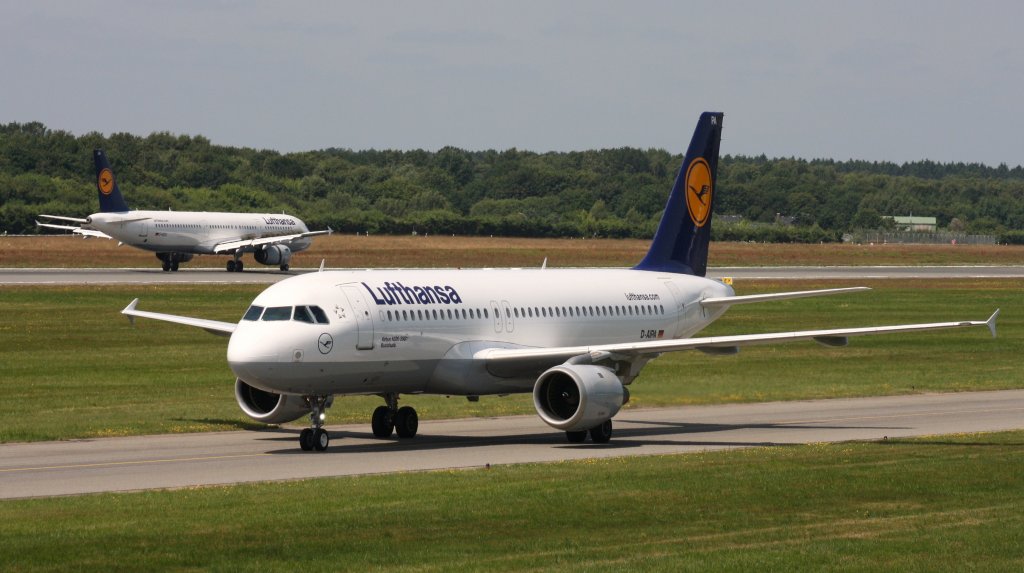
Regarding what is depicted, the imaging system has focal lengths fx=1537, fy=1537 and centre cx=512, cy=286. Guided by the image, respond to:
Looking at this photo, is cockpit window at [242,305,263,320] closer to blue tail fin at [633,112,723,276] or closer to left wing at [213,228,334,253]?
blue tail fin at [633,112,723,276]

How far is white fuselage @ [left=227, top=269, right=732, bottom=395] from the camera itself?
3020cm

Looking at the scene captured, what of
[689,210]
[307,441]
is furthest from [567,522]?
[689,210]

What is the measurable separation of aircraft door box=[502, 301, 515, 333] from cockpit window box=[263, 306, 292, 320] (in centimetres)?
611

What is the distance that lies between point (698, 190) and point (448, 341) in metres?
12.0

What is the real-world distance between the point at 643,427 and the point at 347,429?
7.08 meters

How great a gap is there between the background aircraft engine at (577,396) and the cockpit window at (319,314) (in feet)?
15.6

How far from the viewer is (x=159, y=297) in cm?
8125

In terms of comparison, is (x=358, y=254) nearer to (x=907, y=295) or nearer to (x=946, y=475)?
(x=907, y=295)

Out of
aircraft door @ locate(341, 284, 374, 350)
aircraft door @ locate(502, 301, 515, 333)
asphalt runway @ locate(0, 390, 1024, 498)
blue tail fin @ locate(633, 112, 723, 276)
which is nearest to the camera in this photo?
asphalt runway @ locate(0, 390, 1024, 498)

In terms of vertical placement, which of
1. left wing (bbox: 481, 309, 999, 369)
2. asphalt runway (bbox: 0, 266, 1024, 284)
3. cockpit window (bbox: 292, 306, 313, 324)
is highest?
cockpit window (bbox: 292, 306, 313, 324)

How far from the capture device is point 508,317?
35.1 metres

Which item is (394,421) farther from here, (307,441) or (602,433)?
(602,433)

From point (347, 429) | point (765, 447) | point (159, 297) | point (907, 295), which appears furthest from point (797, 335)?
point (907, 295)

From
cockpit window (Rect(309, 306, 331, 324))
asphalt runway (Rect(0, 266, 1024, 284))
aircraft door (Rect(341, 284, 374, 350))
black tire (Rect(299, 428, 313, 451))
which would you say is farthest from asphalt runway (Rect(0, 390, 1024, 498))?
asphalt runway (Rect(0, 266, 1024, 284))
